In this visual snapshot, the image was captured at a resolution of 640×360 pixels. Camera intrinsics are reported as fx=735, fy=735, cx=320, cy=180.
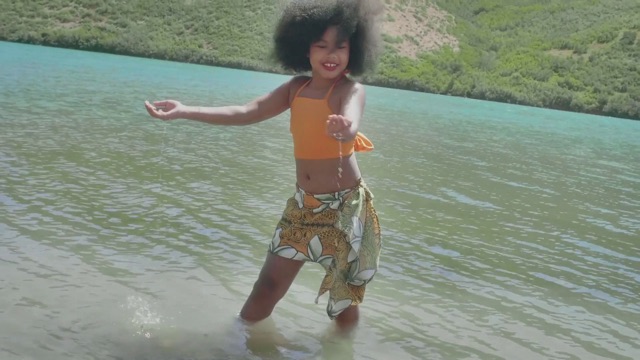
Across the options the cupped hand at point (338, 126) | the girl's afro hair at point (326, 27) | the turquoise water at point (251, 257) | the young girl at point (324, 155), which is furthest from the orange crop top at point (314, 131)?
the turquoise water at point (251, 257)

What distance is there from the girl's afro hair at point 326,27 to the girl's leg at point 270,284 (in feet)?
3.87

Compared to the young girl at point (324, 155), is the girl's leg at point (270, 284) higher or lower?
lower

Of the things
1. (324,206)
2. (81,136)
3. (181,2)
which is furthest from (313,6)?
(181,2)

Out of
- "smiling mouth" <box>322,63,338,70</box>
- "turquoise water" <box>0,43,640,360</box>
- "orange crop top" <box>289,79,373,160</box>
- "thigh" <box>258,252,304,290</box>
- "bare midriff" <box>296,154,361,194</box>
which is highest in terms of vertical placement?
"smiling mouth" <box>322,63,338,70</box>

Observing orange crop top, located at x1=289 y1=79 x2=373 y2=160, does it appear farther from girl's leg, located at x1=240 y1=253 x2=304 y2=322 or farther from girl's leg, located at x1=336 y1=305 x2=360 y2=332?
girl's leg, located at x1=336 y1=305 x2=360 y2=332

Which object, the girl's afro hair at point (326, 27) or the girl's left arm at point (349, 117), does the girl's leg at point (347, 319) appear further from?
the girl's afro hair at point (326, 27)

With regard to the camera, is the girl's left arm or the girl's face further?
the girl's face

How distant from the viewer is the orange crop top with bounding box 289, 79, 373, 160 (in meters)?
4.08

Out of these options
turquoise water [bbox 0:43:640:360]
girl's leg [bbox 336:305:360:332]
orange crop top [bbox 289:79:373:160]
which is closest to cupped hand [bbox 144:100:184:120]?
orange crop top [bbox 289:79:373:160]

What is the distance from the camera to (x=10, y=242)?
5.46 meters

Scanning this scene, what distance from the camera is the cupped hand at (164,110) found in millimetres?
3987

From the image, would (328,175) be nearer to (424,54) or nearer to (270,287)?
(270,287)

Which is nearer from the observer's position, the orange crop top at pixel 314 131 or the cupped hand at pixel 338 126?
the cupped hand at pixel 338 126

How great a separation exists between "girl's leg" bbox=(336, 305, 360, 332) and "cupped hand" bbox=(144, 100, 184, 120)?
61.7 inches
